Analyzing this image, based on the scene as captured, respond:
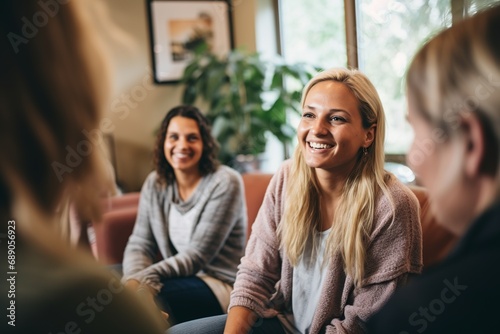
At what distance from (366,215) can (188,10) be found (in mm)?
2896

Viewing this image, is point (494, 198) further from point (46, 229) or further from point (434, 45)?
point (46, 229)

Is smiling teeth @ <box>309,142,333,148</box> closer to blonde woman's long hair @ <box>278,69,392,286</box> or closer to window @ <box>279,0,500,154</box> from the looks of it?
blonde woman's long hair @ <box>278,69,392,286</box>

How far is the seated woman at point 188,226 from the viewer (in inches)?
61.0

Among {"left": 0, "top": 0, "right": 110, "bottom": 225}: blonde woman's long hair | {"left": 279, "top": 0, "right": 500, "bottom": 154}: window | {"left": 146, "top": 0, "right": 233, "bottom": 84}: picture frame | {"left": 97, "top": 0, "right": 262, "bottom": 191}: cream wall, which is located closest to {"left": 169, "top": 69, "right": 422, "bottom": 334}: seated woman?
{"left": 279, "top": 0, "right": 500, "bottom": 154}: window

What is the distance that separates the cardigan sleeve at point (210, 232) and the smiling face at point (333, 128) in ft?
1.92

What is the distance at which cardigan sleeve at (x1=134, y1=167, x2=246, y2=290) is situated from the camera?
1.59m

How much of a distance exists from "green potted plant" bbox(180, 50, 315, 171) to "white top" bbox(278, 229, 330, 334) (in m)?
1.96

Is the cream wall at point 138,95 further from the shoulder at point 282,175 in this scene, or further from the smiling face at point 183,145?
the shoulder at point 282,175

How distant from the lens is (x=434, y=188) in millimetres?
577

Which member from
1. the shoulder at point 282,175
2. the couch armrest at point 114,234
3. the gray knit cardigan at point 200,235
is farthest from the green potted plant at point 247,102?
the shoulder at point 282,175

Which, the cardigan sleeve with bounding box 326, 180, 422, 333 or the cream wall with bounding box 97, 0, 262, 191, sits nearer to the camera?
the cardigan sleeve with bounding box 326, 180, 422, 333

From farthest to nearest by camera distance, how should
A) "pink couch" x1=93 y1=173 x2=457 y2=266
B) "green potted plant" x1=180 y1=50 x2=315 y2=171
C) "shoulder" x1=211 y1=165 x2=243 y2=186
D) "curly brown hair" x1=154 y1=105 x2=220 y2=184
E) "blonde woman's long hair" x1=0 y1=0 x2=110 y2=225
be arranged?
"green potted plant" x1=180 y1=50 x2=315 y2=171 < "curly brown hair" x1=154 y1=105 x2=220 y2=184 < "shoulder" x1=211 y1=165 x2=243 y2=186 < "pink couch" x1=93 y1=173 x2=457 y2=266 < "blonde woman's long hair" x1=0 y1=0 x2=110 y2=225

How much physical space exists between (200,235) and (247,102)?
165cm

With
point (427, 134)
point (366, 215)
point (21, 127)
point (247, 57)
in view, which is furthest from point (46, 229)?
point (247, 57)
